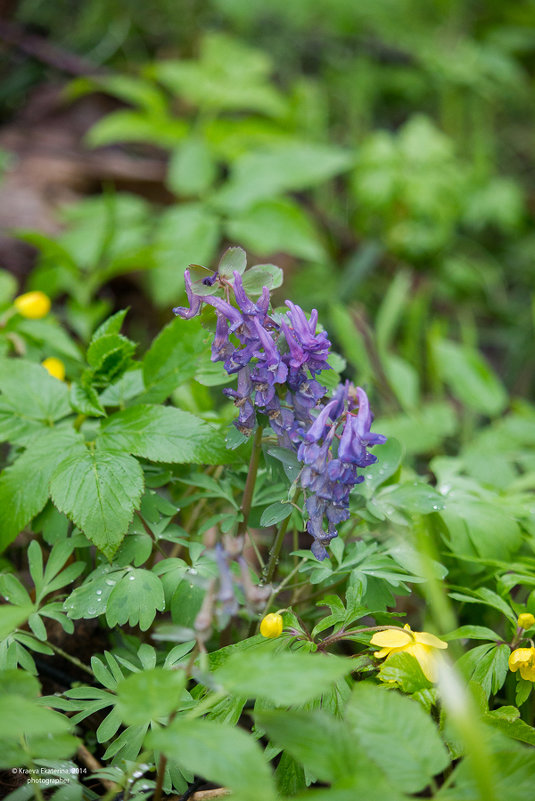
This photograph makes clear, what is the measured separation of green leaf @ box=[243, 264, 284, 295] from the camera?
1.05m

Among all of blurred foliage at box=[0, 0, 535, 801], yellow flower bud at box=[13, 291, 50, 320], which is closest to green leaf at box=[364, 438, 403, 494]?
blurred foliage at box=[0, 0, 535, 801]

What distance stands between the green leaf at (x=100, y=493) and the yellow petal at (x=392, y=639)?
0.41m

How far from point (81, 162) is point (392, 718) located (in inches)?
122

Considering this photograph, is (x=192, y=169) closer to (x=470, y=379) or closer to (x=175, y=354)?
(x=470, y=379)

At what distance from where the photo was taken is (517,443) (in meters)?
1.90

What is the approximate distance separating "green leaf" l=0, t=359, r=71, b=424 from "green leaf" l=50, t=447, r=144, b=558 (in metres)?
0.19

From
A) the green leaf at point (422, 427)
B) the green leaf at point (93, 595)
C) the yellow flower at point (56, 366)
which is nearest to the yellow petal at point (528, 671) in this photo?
the green leaf at point (93, 595)

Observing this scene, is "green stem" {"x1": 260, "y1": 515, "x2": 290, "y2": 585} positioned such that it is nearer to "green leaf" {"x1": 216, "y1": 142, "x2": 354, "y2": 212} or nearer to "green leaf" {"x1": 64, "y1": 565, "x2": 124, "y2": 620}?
"green leaf" {"x1": 64, "y1": 565, "x2": 124, "y2": 620}

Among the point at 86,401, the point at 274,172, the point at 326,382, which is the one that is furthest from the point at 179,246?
the point at 326,382

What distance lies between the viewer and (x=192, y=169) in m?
2.79

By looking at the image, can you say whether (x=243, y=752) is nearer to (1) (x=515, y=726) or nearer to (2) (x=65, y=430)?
(1) (x=515, y=726)

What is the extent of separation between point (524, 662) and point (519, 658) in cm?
1

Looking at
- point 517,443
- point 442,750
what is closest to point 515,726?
point 442,750

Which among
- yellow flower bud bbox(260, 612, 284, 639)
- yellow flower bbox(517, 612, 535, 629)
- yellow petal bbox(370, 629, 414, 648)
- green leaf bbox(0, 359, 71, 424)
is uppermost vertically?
yellow flower bbox(517, 612, 535, 629)
